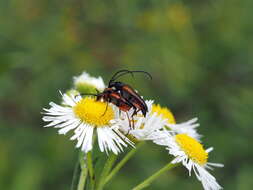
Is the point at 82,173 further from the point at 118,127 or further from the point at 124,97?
the point at 124,97

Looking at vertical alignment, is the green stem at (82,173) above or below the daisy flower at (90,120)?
below

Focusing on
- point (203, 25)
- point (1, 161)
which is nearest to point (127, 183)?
point (1, 161)

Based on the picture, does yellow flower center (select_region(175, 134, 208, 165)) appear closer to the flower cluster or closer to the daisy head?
the flower cluster

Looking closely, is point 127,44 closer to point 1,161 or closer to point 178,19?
point 178,19

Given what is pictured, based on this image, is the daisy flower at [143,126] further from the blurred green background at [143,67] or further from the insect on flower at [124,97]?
the blurred green background at [143,67]

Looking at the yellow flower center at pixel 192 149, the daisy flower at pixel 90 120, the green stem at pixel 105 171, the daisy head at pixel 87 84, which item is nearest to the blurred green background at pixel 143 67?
the daisy head at pixel 87 84

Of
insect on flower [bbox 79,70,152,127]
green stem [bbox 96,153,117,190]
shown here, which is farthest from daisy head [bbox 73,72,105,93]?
green stem [bbox 96,153,117,190]
